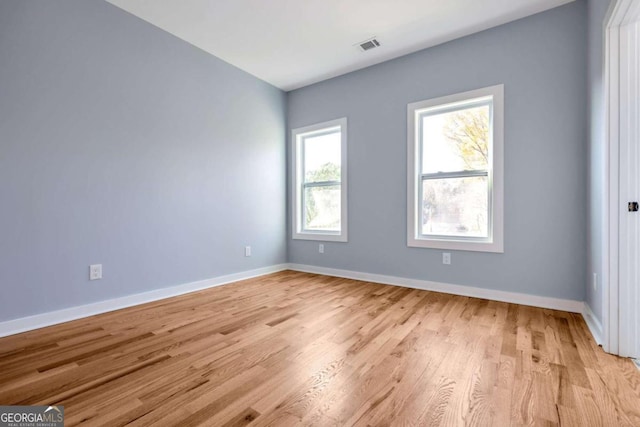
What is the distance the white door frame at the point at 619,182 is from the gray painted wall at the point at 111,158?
351 cm

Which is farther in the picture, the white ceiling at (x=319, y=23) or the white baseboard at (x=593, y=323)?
the white ceiling at (x=319, y=23)

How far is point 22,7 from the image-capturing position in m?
2.17

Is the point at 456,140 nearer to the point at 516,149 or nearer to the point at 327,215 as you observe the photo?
the point at 516,149

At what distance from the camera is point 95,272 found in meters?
2.54

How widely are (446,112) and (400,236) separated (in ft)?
4.94

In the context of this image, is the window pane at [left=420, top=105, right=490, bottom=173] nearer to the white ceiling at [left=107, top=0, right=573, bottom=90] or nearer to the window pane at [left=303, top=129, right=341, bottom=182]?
the white ceiling at [left=107, top=0, right=573, bottom=90]

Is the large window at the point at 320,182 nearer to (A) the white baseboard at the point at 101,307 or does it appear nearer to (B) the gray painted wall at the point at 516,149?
(B) the gray painted wall at the point at 516,149

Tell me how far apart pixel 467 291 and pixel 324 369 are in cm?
209

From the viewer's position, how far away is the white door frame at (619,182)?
174 centimetres

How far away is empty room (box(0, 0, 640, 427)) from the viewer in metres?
1.50
